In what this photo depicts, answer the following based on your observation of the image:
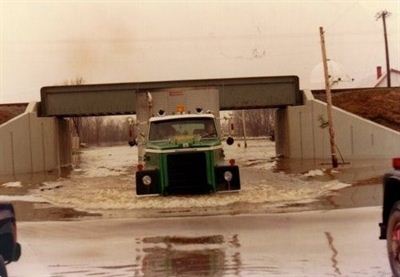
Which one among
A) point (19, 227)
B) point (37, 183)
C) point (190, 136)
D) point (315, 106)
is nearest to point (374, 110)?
point (315, 106)

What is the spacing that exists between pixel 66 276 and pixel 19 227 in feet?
21.5

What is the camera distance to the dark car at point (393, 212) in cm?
718

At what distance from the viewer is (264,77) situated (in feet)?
141

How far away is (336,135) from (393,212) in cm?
3405

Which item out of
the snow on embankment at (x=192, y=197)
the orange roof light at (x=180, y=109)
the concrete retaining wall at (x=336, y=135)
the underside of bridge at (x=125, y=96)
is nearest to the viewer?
the snow on embankment at (x=192, y=197)

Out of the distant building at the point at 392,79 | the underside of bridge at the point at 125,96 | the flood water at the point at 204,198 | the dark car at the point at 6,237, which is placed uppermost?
the distant building at the point at 392,79

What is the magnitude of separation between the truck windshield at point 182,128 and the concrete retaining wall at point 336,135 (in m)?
19.1

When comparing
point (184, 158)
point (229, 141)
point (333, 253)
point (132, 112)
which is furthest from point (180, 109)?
point (132, 112)

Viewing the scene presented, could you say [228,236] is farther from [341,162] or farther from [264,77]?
[264,77]

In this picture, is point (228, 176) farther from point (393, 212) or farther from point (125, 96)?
point (125, 96)

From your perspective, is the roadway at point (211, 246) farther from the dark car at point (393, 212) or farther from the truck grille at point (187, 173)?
the truck grille at point (187, 173)

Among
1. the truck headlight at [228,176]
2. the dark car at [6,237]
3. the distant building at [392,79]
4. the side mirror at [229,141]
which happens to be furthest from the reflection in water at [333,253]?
the distant building at [392,79]

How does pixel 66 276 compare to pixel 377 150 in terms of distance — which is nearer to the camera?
pixel 66 276

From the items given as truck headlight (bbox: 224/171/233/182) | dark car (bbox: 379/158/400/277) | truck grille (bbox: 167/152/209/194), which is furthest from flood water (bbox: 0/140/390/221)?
dark car (bbox: 379/158/400/277)
